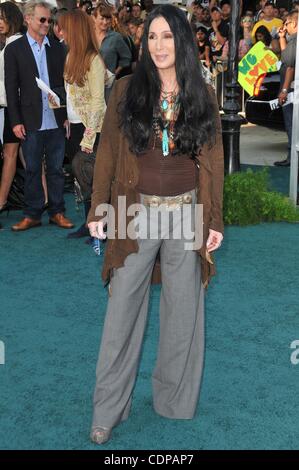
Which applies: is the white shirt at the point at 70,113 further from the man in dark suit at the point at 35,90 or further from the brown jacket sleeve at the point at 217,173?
the brown jacket sleeve at the point at 217,173

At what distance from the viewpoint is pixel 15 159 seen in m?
8.51

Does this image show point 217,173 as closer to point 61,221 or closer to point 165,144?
point 165,144

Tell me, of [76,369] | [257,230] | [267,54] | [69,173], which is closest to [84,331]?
[76,369]

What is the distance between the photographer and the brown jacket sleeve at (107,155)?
12.2 ft

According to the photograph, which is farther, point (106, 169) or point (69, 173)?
point (69, 173)

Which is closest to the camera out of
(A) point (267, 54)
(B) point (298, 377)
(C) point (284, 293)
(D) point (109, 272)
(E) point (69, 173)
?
(D) point (109, 272)

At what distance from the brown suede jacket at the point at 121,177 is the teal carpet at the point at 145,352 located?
87 centimetres

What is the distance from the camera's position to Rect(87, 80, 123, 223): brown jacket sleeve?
3727 mm

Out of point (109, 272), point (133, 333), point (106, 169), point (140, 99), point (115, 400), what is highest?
point (140, 99)

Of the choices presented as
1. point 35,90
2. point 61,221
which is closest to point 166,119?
point 35,90

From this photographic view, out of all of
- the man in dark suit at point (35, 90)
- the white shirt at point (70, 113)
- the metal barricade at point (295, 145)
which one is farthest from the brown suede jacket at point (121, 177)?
the metal barricade at point (295, 145)

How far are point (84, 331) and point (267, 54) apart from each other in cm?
744

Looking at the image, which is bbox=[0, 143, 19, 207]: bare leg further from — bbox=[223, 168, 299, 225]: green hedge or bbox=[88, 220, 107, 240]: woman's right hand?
bbox=[88, 220, 107, 240]: woman's right hand
